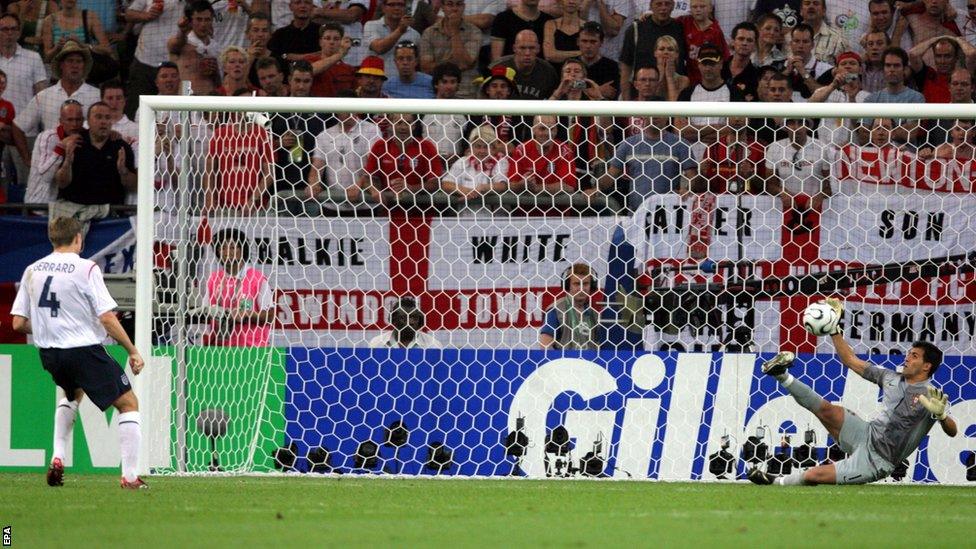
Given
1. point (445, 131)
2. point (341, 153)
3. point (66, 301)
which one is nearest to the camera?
point (66, 301)

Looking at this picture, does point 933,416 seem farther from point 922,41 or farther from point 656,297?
point 922,41

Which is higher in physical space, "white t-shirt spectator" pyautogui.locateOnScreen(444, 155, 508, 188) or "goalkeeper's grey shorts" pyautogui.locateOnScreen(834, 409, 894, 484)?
"white t-shirt spectator" pyautogui.locateOnScreen(444, 155, 508, 188)

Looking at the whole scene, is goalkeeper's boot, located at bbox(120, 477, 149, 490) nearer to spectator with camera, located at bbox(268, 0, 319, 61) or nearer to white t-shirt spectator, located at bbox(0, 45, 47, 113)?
spectator with camera, located at bbox(268, 0, 319, 61)

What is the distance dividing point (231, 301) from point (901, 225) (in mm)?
5188

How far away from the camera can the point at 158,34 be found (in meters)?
14.0

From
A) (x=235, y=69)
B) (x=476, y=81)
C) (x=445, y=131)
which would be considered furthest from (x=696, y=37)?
(x=235, y=69)

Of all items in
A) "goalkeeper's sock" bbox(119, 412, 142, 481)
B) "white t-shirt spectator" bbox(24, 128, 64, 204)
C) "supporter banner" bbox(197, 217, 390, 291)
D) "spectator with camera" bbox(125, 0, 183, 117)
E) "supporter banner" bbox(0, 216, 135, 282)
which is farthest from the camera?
"spectator with camera" bbox(125, 0, 183, 117)

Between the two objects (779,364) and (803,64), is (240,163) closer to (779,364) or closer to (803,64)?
(779,364)

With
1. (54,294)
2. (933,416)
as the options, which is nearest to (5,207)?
(54,294)

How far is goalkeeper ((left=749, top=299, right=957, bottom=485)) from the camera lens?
9.31 metres

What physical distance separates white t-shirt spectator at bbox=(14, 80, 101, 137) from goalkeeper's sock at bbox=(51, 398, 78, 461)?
18.5ft

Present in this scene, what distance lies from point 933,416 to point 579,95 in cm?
513

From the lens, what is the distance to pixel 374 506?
763 cm

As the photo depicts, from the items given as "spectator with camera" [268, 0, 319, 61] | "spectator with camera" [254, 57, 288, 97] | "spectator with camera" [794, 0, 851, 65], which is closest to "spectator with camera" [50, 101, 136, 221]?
"spectator with camera" [254, 57, 288, 97]
